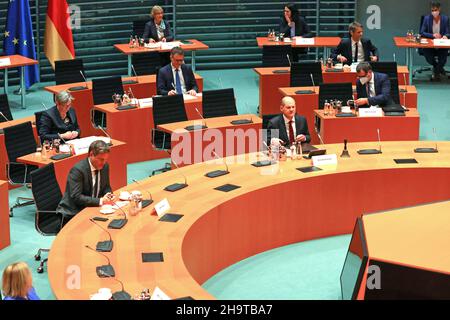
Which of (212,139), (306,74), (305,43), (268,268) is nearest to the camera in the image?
(268,268)

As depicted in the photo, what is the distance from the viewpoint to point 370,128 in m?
13.0

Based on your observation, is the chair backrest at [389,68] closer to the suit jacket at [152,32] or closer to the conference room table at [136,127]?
the conference room table at [136,127]

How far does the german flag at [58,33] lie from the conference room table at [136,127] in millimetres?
4006

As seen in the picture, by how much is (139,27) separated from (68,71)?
A: 10.2 feet

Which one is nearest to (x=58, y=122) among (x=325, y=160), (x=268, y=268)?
(x=325, y=160)

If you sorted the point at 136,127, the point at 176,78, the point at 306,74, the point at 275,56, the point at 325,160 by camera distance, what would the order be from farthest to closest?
the point at 275,56, the point at 306,74, the point at 176,78, the point at 136,127, the point at 325,160

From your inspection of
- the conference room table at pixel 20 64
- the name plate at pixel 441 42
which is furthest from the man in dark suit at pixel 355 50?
the conference room table at pixel 20 64

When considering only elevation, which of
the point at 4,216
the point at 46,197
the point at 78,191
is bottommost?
the point at 4,216

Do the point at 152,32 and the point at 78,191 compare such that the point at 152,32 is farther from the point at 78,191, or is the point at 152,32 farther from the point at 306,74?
the point at 78,191

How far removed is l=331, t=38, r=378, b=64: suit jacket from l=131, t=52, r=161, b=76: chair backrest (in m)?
3.06

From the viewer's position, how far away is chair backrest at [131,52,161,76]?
15.9 metres
